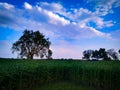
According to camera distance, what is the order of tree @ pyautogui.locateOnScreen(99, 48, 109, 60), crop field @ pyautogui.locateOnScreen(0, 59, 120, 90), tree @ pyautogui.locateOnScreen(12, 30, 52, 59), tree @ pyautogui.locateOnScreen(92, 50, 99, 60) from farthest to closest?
1. tree @ pyautogui.locateOnScreen(92, 50, 99, 60)
2. tree @ pyautogui.locateOnScreen(99, 48, 109, 60)
3. tree @ pyautogui.locateOnScreen(12, 30, 52, 59)
4. crop field @ pyautogui.locateOnScreen(0, 59, 120, 90)

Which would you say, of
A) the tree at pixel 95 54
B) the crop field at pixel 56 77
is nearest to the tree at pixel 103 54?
the tree at pixel 95 54

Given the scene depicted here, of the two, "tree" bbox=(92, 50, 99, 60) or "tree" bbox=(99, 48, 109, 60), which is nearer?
"tree" bbox=(99, 48, 109, 60)

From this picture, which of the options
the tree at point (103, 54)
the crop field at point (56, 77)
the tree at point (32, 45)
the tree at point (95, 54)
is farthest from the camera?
the tree at point (95, 54)

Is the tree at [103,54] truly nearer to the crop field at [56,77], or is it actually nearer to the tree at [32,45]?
the tree at [32,45]

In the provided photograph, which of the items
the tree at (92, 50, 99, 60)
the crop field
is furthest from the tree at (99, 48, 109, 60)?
the crop field

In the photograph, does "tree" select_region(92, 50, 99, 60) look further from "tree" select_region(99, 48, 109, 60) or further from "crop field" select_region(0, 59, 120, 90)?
"crop field" select_region(0, 59, 120, 90)

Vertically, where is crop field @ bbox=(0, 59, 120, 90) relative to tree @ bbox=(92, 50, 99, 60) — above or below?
below

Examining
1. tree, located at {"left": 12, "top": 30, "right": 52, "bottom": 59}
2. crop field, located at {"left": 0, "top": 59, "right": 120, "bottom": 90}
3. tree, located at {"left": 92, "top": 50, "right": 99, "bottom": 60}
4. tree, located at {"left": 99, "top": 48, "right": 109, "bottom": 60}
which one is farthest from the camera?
tree, located at {"left": 92, "top": 50, "right": 99, "bottom": 60}

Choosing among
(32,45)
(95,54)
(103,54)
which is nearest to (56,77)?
(32,45)

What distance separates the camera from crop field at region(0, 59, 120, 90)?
12705 millimetres

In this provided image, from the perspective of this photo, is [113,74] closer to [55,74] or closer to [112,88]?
[112,88]

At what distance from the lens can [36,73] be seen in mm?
15516

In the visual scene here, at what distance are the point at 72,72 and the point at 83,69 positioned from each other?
6.41ft

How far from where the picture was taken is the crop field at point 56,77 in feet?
41.7
